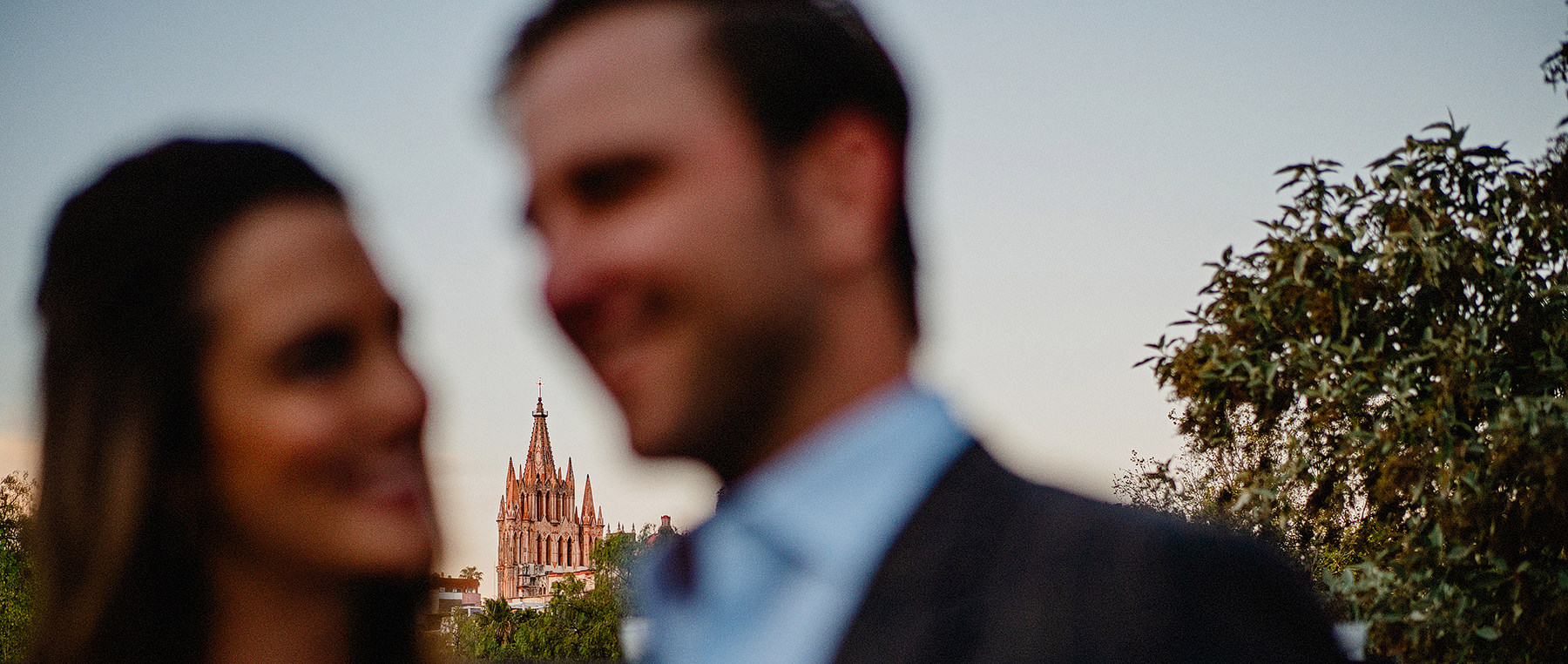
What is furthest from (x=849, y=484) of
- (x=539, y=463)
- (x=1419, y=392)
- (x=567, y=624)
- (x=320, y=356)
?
(x=539, y=463)

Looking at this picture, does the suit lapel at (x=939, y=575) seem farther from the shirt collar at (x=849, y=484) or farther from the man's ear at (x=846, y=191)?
the man's ear at (x=846, y=191)

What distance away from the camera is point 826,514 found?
1296mm

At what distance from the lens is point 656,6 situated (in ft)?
4.40

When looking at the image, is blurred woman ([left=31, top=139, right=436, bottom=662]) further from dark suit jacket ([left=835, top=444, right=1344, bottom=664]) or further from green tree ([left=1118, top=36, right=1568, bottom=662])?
green tree ([left=1118, top=36, right=1568, bottom=662])

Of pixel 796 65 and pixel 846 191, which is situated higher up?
pixel 796 65

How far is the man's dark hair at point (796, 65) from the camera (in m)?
1.30

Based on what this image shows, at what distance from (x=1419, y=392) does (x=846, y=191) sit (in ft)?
24.2

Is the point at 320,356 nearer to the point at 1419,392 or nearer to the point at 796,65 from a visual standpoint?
the point at 796,65

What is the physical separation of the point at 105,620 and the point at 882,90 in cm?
155

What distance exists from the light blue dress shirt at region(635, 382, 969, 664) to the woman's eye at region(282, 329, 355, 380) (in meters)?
0.89

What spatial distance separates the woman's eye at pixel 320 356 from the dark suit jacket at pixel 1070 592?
3.59 feet

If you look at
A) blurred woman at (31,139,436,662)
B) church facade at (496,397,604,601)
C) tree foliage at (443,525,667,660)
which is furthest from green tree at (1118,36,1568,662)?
church facade at (496,397,604,601)

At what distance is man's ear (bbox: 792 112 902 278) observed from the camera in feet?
4.27

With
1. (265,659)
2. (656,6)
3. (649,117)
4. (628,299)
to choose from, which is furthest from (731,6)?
(265,659)
